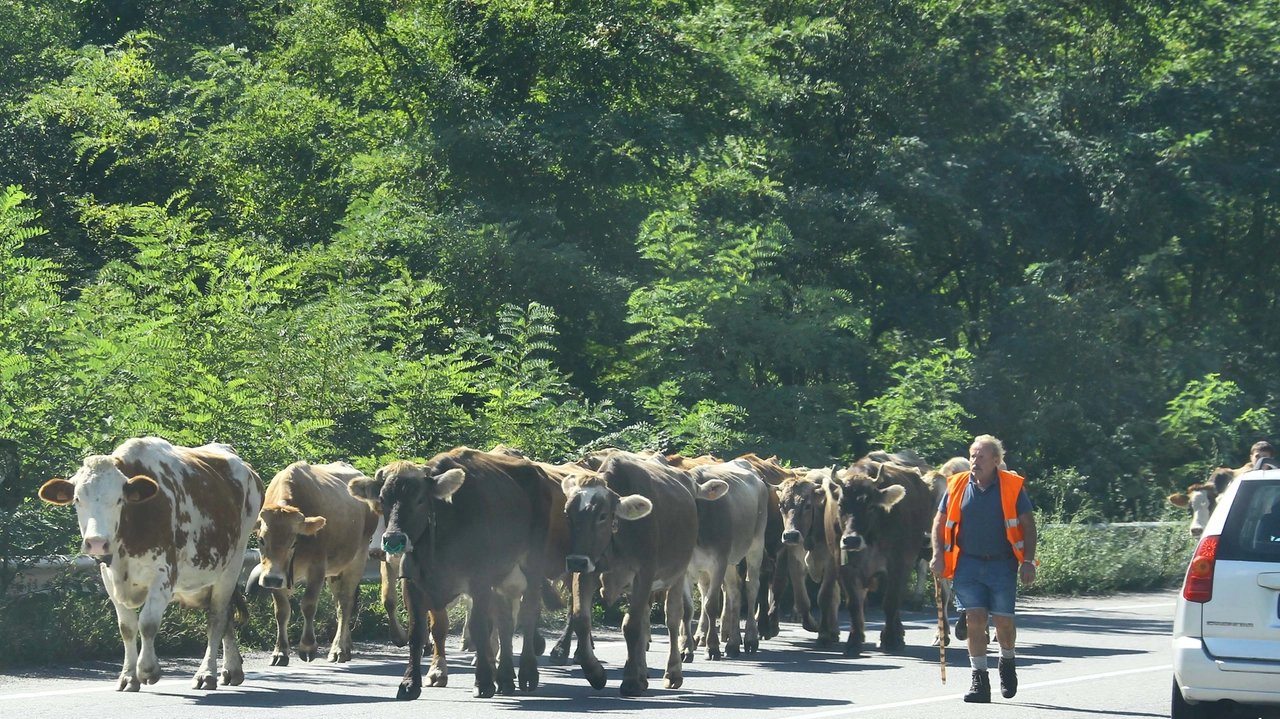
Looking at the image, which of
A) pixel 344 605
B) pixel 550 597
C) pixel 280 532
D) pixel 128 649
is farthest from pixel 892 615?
pixel 128 649

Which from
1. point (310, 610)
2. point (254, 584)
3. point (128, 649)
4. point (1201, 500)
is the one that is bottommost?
point (128, 649)

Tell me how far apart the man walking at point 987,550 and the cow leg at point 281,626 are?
5906mm

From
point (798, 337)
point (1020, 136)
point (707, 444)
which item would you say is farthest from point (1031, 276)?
point (707, 444)

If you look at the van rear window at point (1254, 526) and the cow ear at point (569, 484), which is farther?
the cow ear at point (569, 484)

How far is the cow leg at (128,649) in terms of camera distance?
38.1 ft

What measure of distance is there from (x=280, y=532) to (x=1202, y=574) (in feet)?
25.3

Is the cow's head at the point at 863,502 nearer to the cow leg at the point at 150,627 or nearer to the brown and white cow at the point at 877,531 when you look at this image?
the brown and white cow at the point at 877,531

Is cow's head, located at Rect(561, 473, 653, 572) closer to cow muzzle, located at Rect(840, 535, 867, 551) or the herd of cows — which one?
the herd of cows

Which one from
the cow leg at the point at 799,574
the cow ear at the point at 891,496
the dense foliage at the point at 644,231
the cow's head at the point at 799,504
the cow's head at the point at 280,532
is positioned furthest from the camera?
the dense foliage at the point at 644,231

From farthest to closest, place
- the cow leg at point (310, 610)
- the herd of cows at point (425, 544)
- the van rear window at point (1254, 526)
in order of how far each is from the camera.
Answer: the cow leg at point (310, 610), the herd of cows at point (425, 544), the van rear window at point (1254, 526)

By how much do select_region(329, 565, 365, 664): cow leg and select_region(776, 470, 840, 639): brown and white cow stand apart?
435 cm

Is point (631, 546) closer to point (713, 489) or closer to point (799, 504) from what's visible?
point (713, 489)

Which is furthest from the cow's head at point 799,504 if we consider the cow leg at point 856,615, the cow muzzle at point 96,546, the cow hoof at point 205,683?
the cow muzzle at point 96,546

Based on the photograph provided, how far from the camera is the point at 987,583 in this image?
1130 centimetres
